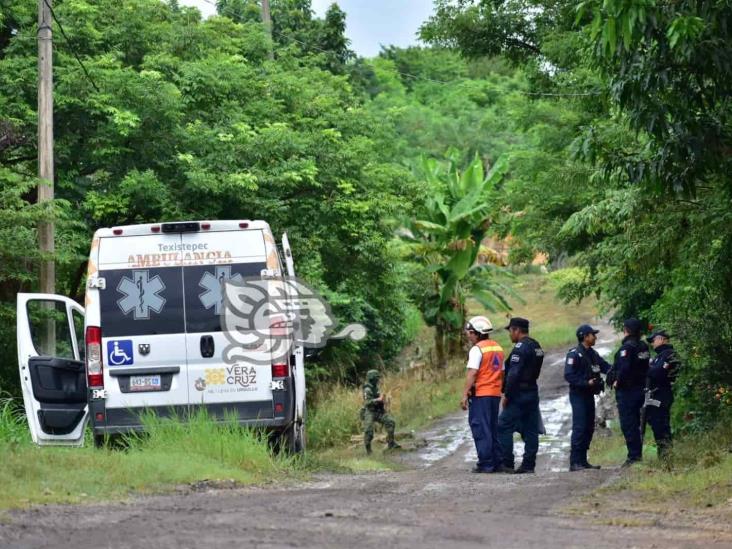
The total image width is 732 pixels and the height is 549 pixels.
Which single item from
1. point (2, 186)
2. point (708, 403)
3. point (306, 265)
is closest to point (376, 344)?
point (306, 265)

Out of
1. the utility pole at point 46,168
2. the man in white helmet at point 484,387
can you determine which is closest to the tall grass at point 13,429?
the utility pole at point 46,168

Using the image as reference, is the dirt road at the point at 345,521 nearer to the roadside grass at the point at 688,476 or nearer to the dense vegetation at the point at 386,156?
the roadside grass at the point at 688,476

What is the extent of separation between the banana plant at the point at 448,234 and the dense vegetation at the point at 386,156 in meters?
0.09

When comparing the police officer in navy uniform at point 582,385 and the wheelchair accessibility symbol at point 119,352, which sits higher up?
the wheelchair accessibility symbol at point 119,352

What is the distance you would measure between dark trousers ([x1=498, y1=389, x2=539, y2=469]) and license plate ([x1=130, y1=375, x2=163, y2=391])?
157 inches

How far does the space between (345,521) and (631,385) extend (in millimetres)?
6843

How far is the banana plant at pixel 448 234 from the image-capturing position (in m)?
33.3

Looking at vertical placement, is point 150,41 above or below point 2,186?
above

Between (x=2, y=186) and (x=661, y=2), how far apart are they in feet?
38.6

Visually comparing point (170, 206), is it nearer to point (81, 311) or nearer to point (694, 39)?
point (81, 311)

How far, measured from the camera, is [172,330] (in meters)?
11.6

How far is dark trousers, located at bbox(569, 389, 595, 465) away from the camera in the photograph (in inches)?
525

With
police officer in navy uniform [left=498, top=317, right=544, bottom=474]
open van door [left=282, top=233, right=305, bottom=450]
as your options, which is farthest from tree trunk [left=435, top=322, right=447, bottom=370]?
police officer in navy uniform [left=498, top=317, right=544, bottom=474]

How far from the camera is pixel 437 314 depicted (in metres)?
35.1
